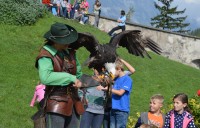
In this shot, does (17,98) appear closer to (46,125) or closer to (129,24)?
(46,125)

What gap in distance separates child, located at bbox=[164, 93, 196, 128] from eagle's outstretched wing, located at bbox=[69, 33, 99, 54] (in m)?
1.60

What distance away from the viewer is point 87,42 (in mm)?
6391

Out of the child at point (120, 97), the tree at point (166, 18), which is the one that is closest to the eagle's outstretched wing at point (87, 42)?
the child at point (120, 97)

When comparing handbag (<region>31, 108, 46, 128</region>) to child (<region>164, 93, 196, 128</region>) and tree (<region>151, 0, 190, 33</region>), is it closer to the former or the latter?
child (<region>164, 93, 196, 128</region>)

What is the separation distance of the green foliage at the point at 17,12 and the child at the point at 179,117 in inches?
384

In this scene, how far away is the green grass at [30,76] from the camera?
318 inches

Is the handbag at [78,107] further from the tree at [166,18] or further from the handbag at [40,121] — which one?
the tree at [166,18]

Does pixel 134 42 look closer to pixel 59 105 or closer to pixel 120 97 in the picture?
pixel 120 97

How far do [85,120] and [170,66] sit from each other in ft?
33.6

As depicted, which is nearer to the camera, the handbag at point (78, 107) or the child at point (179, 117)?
the handbag at point (78, 107)

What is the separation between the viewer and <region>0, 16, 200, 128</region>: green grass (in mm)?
8070

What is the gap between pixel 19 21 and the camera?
562 inches

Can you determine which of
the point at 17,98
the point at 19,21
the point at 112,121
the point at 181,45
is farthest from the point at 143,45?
the point at 181,45

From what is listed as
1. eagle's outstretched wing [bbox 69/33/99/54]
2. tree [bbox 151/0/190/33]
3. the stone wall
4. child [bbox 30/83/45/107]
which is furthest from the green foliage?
tree [bbox 151/0/190/33]
